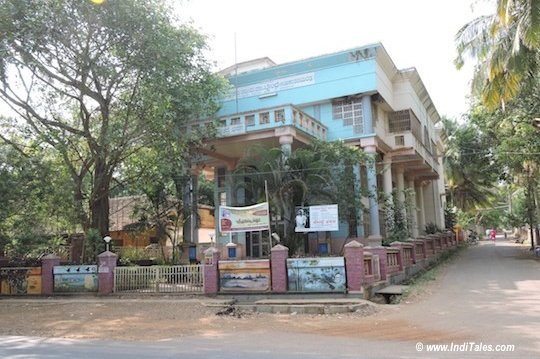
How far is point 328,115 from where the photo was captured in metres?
25.4

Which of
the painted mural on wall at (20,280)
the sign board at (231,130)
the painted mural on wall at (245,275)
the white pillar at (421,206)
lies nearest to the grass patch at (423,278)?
the painted mural on wall at (245,275)

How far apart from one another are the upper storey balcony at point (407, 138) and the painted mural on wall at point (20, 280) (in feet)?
60.6

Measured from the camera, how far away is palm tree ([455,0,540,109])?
43.4 ft

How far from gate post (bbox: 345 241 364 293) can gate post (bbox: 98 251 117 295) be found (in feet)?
27.3

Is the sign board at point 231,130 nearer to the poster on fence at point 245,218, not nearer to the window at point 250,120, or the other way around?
the window at point 250,120

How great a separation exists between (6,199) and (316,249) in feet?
45.1

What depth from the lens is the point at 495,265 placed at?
23984mm

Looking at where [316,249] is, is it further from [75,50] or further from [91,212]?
[75,50]

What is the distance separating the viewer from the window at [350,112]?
80.9 feet

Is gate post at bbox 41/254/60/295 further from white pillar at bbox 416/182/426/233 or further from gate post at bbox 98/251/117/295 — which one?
white pillar at bbox 416/182/426/233

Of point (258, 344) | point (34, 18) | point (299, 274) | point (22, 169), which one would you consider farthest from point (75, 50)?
point (258, 344)

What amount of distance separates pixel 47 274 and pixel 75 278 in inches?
47.5

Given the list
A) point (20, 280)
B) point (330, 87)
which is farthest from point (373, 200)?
point (20, 280)

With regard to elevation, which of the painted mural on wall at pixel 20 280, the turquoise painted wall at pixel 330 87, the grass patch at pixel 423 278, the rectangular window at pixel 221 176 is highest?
the turquoise painted wall at pixel 330 87
